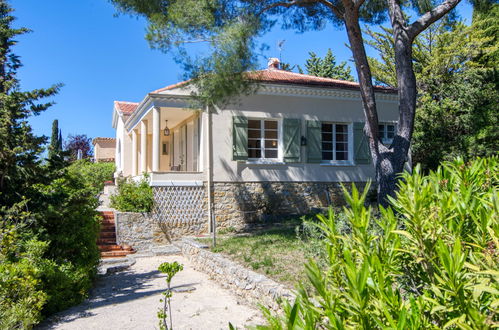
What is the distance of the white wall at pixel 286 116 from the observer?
13.4 meters

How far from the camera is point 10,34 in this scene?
20.5 feet

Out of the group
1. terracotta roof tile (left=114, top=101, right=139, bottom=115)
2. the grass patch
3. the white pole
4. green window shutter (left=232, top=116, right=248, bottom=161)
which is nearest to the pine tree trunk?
the grass patch

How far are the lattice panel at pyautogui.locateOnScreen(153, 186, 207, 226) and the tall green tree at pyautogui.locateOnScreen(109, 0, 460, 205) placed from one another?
128 inches

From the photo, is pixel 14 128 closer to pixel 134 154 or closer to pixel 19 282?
pixel 19 282

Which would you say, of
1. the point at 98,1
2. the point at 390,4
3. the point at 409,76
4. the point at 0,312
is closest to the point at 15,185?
the point at 0,312

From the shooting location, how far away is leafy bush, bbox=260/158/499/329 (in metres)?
1.39

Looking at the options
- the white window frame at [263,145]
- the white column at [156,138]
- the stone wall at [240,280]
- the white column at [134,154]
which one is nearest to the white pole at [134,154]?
the white column at [134,154]

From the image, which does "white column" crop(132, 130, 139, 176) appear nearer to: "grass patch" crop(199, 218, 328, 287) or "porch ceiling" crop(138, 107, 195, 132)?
"porch ceiling" crop(138, 107, 195, 132)

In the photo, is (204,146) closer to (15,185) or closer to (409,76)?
(409,76)

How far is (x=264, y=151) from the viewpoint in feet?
46.0

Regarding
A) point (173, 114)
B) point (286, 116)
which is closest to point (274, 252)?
point (286, 116)

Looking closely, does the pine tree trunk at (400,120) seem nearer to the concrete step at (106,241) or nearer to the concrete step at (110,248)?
the concrete step at (110,248)

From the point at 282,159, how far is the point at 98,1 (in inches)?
280

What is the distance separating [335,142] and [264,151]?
8.79 ft
